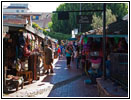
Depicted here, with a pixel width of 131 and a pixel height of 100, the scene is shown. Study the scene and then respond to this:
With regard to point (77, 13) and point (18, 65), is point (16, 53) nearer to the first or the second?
point (18, 65)

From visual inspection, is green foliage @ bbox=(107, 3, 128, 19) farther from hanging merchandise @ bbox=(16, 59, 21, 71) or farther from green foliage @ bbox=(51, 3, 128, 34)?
hanging merchandise @ bbox=(16, 59, 21, 71)

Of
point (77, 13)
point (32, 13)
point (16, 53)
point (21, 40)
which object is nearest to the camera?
point (21, 40)

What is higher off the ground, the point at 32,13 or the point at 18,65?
the point at 32,13

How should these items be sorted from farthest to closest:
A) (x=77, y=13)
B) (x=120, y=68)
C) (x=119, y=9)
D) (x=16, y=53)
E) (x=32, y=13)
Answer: (x=32, y=13)
(x=77, y=13)
(x=119, y=9)
(x=16, y=53)
(x=120, y=68)

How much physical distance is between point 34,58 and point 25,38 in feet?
4.66

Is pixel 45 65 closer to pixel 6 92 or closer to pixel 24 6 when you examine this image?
pixel 6 92

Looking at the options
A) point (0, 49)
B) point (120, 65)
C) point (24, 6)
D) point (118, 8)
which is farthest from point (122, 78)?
point (24, 6)

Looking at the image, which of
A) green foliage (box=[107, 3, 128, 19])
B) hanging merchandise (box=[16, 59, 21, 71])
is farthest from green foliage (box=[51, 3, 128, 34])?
hanging merchandise (box=[16, 59, 21, 71])

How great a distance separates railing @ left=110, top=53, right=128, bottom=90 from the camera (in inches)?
175

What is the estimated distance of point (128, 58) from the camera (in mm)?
4348

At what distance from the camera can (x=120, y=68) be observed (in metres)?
4.75

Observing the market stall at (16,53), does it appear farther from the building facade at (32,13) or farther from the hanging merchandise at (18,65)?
the building facade at (32,13)

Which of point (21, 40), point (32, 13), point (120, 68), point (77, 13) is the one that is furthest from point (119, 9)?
point (32, 13)

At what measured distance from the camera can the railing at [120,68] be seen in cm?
444
